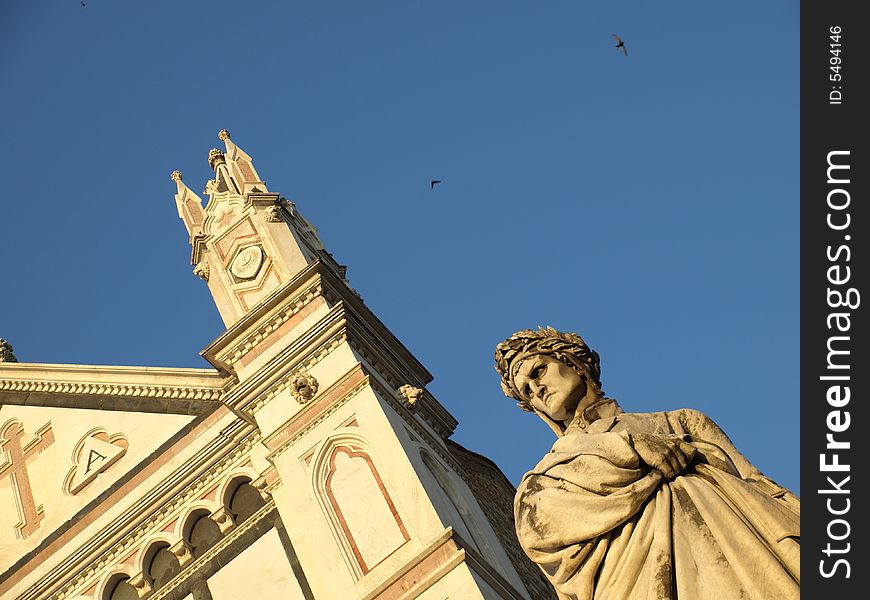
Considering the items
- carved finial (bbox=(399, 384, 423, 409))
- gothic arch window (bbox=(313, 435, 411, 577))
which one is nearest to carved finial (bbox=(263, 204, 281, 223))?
carved finial (bbox=(399, 384, 423, 409))

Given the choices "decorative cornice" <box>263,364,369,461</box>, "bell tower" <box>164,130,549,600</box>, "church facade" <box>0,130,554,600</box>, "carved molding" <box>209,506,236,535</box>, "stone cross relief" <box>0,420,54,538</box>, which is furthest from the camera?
"stone cross relief" <box>0,420,54,538</box>

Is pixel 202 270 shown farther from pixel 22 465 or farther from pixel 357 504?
pixel 357 504

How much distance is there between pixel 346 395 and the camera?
35.0 ft

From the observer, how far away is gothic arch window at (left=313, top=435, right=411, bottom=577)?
956 cm

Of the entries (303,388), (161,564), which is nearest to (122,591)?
(161,564)

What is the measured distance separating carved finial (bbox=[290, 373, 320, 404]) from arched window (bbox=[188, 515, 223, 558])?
5.03 ft

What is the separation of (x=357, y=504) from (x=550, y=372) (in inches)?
229

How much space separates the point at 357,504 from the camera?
9.91 meters

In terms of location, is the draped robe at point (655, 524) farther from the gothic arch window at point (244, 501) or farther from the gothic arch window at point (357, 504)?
the gothic arch window at point (244, 501)

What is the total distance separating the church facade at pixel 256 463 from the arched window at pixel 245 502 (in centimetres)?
2

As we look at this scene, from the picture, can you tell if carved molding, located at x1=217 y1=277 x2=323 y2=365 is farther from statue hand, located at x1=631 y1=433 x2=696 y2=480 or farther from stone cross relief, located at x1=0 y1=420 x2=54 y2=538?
statue hand, located at x1=631 y1=433 x2=696 y2=480

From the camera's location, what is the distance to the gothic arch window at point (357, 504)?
956 centimetres

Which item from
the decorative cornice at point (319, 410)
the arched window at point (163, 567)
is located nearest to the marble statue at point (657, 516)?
the decorative cornice at point (319, 410)
